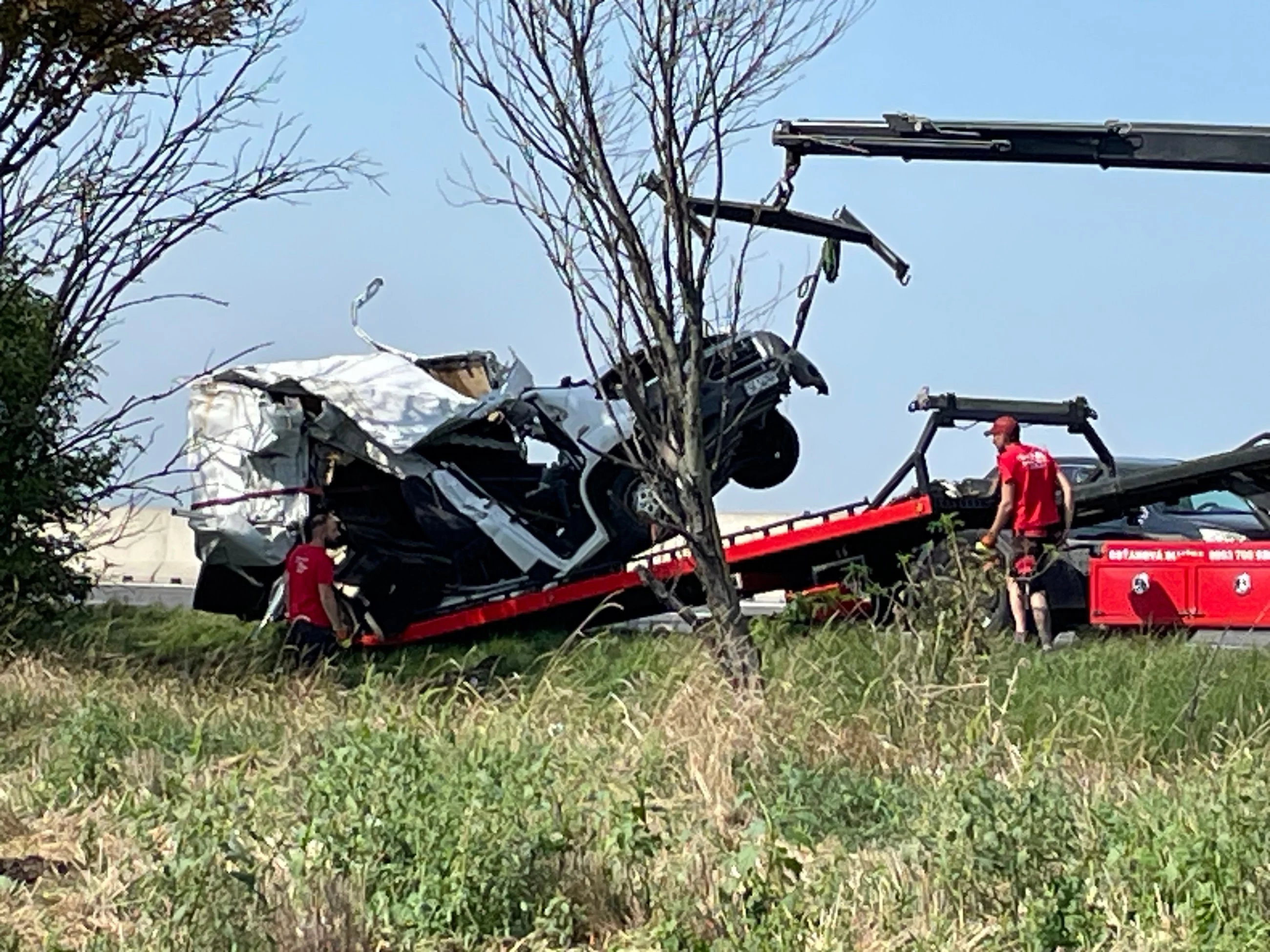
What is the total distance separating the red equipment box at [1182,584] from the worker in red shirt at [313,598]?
5.13 metres

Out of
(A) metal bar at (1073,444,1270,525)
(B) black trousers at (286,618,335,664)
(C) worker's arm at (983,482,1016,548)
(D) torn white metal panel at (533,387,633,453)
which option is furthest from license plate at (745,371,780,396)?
(B) black trousers at (286,618,335,664)

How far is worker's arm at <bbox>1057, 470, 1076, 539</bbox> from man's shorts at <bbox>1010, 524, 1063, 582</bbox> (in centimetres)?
7

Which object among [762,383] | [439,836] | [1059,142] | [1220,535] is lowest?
[439,836]

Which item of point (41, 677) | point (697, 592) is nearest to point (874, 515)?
point (697, 592)

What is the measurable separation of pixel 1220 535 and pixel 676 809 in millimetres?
8997

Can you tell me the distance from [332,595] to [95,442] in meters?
1.82

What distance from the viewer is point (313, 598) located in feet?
40.2

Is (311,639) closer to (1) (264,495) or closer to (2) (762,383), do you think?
(1) (264,495)

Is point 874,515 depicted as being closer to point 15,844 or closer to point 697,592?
point 697,592

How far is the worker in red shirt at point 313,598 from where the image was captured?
12.1 m

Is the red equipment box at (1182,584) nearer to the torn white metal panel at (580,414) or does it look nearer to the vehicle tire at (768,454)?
the vehicle tire at (768,454)

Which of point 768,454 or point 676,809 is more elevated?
point 768,454

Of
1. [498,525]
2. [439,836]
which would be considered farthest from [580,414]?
[439,836]

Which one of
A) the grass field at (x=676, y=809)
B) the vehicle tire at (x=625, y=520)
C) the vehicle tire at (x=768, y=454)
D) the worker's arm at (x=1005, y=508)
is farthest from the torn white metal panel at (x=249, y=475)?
the worker's arm at (x=1005, y=508)
